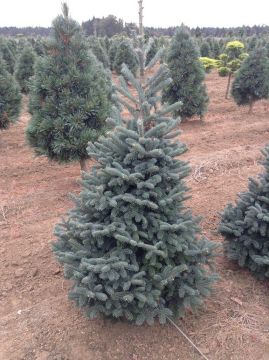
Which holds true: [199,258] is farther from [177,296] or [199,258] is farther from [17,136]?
[17,136]

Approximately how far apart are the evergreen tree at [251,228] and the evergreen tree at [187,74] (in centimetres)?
855

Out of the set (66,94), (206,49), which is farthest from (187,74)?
(206,49)

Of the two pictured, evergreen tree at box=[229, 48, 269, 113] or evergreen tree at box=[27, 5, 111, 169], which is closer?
evergreen tree at box=[27, 5, 111, 169]

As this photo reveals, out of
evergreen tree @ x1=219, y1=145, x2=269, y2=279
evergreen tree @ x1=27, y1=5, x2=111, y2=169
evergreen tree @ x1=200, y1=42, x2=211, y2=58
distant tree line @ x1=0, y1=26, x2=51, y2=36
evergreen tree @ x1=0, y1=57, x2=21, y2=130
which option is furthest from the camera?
distant tree line @ x1=0, y1=26, x2=51, y2=36

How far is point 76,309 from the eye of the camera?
4.32 m

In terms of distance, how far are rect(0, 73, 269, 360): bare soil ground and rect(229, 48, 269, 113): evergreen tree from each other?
6.83 meters

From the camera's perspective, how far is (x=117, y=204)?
3.56 metres

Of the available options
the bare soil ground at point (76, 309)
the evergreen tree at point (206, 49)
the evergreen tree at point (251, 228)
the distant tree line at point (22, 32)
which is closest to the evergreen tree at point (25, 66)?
the bare soil ground at point (76, 309)

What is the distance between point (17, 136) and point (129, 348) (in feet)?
32.0

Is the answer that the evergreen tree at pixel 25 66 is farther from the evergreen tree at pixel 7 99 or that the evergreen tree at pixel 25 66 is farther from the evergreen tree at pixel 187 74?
the evergreen tree at pixel 187 74

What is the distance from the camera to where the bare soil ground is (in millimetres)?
3842

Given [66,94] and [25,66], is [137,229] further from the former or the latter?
[25,66]

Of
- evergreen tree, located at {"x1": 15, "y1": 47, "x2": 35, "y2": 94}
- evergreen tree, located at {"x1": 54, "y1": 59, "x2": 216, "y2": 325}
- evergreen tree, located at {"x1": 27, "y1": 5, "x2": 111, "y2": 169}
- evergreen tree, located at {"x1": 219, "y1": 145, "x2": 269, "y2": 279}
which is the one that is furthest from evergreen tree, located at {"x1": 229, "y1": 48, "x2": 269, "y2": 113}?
evergreen tree, located at {"x1": 54, "y1": 59, "x2": 216, "y2": 325}

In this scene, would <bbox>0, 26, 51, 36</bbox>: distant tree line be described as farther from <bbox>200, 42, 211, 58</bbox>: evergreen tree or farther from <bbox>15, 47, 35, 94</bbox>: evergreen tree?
<bbox>15, 47, 35, 94</bbox>: evergreen tree
